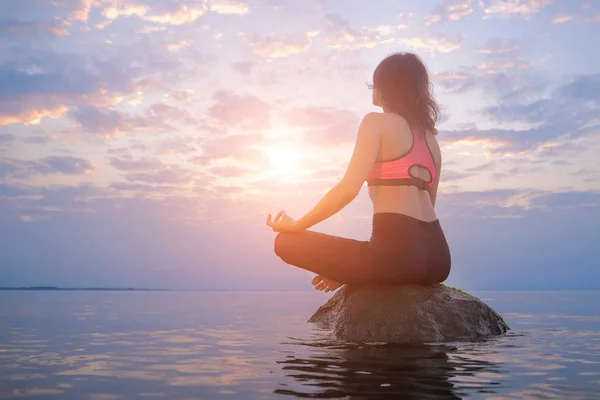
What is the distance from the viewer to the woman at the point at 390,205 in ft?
20.7

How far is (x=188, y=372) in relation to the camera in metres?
4.31

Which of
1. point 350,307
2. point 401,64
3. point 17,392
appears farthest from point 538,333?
point 17,392

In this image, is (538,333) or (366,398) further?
(538,333)

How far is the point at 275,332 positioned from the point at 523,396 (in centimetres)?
484

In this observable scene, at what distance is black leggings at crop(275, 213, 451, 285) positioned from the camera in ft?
20.7

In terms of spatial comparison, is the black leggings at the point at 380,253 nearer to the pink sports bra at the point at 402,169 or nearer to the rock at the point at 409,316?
the rock at the point at 409,316

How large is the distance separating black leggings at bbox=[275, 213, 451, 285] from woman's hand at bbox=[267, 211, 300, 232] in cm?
7

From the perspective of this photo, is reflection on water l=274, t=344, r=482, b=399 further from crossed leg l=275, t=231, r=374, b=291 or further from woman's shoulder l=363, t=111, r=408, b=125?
woman's shoulder l=363, t=111, r=408, b=125

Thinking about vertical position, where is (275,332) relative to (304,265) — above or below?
below

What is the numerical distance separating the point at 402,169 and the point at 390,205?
1.41ft

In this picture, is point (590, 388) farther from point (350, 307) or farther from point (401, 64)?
point (401, 64)

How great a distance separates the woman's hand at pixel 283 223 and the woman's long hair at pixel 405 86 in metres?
1.78

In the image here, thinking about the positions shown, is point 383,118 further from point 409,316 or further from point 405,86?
point 409,316

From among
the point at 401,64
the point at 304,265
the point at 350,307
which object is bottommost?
the point at 350,307
